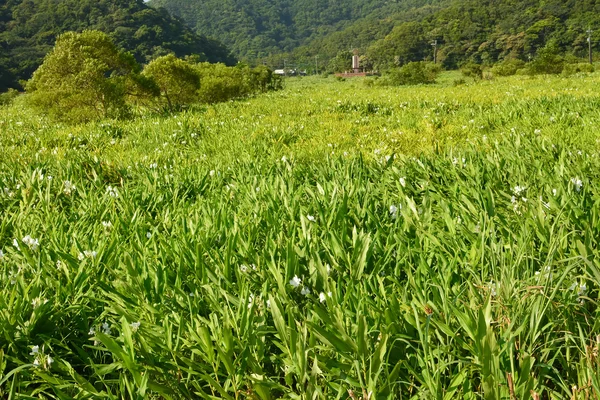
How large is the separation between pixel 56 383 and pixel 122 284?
1.65ft

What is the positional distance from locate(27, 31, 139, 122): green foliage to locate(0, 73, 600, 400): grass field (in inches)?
317

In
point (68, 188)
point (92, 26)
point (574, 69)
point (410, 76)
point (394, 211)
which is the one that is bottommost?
point (394, 211)

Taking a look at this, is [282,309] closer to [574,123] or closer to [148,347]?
[148,347]

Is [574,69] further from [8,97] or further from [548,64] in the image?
[8,97]

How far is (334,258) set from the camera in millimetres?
2188

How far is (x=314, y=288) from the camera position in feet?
6.51

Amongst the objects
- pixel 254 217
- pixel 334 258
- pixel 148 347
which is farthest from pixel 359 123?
pixel 148 347

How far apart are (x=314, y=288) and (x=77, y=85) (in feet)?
37.0

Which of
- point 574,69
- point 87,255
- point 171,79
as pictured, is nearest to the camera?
point 87,255

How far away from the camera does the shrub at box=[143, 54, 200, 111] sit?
47.0 ft

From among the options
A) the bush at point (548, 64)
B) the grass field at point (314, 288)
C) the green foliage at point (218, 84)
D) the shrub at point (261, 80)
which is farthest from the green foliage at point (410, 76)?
the grass field at point (314, 288)

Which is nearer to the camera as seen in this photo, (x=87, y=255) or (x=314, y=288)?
(x=314, y=288)

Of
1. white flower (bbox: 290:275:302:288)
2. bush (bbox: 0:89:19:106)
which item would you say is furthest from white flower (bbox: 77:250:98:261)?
bush (bbox: 0:89:19:106)

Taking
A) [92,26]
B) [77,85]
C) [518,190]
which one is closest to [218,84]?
[77,85]
